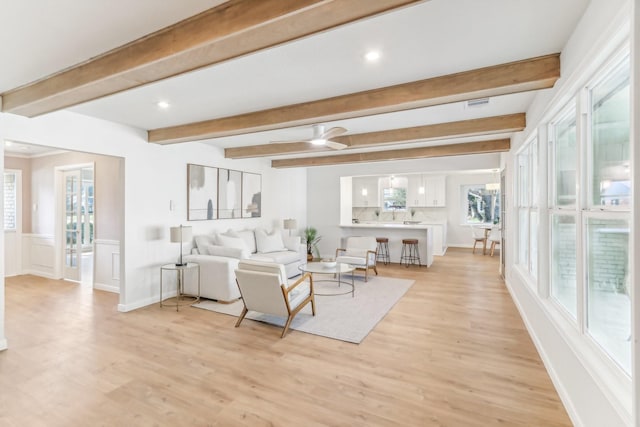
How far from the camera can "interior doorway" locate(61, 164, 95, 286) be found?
20.0ft

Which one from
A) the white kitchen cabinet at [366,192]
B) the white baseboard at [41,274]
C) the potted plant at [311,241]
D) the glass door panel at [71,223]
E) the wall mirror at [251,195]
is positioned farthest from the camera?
the white kitchen cabinet at [366,192]

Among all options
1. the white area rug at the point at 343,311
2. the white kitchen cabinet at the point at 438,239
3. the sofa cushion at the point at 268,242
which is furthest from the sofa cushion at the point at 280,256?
the white kitchen cabinet at the point at 438,239

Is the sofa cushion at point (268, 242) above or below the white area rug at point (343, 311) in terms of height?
above

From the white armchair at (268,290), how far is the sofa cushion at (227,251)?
1.23 m

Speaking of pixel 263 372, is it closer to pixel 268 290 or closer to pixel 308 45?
pixel 268 290

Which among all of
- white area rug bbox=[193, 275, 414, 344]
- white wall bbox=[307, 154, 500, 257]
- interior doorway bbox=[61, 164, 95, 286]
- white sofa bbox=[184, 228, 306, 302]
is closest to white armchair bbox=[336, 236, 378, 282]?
white area rug bbox=[193, 275, 414, 344]

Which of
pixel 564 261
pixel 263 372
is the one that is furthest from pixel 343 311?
pixel 564 261

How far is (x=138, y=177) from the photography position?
15.2 feet

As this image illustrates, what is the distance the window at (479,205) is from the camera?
1019 centimetres

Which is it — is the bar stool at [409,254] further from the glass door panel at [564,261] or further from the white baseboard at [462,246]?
the glass door panel at [564,261]

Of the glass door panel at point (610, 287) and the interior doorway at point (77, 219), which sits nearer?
the glass door panel at point (610, 287)

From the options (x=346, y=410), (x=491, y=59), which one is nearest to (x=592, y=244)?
(x=491, y=59)

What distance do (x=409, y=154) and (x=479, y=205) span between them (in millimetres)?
5557

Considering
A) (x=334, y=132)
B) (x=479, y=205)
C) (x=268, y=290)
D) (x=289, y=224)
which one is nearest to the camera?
(x=268, y=290)
